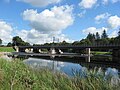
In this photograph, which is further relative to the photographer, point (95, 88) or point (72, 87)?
point (72, 87)

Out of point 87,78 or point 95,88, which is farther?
point 87,78

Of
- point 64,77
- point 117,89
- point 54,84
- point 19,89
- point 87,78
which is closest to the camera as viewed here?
point 117,89

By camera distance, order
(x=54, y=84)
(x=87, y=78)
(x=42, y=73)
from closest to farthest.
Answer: (x=87, y=78), (x=54, y=84), (x=42, y=73)

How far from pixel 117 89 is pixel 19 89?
13.1 ft

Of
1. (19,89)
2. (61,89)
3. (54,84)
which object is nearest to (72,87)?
(61,89)

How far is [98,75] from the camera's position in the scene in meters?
12.1

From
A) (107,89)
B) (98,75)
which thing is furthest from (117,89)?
(98,75)

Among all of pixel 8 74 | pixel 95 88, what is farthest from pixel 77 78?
pixel 8 74

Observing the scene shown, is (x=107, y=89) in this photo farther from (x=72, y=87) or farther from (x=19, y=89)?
(x=19, y=89)

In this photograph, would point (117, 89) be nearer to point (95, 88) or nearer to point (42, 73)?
point (95, 88)

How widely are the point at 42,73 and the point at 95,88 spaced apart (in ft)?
18.3

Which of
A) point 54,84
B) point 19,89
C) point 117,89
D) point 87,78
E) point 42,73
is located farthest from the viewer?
point 42,73

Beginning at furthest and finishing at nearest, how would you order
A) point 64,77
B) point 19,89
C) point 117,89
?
1. point 64,77
2. point 19,89
3. point 117,89

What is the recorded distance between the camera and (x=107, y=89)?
11.1 metres
